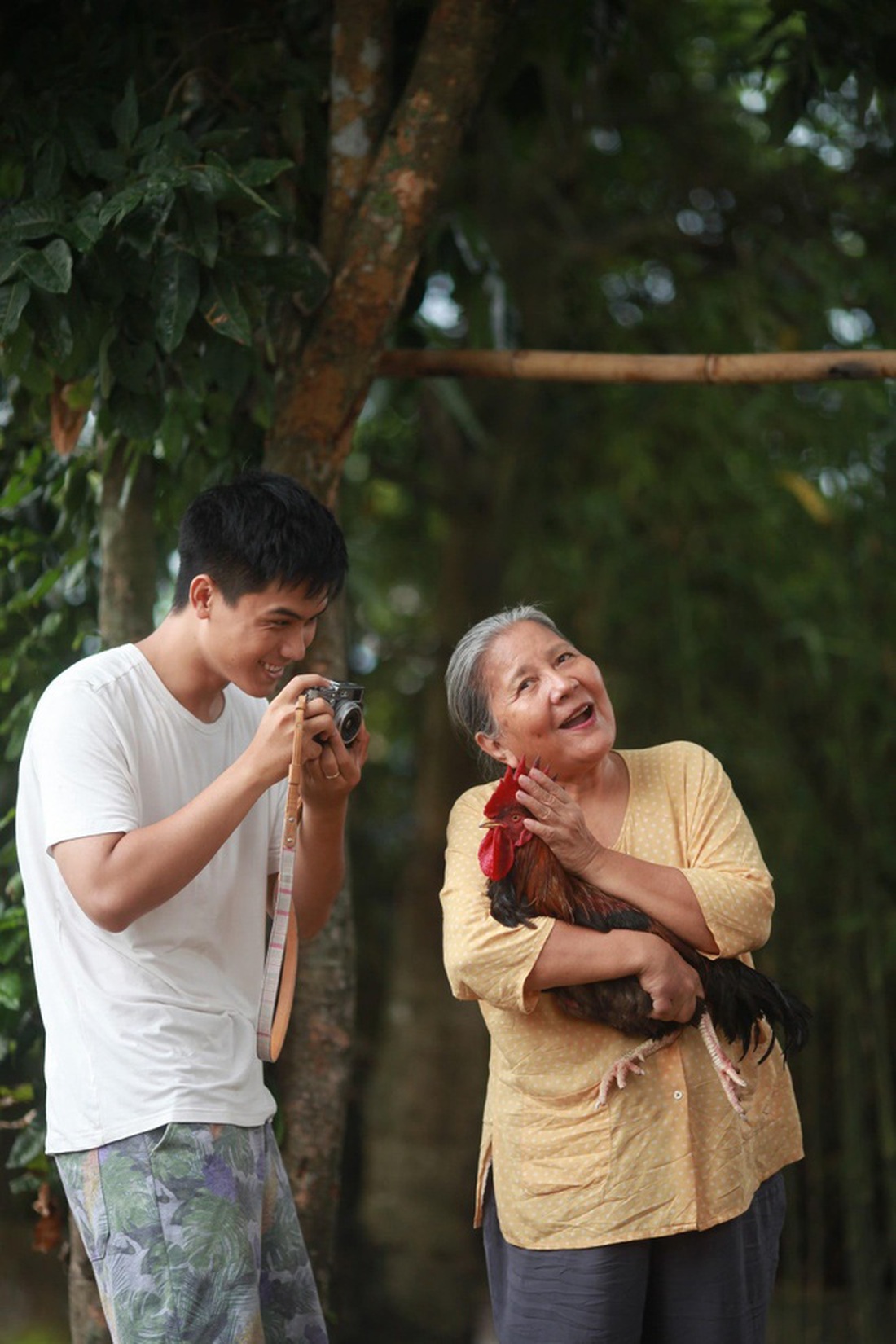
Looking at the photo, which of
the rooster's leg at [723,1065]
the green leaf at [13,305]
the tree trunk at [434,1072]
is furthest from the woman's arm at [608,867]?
the tree trunk at [434,1072]

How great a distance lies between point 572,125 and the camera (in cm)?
432

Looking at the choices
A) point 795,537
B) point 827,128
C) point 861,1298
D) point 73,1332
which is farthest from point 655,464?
point 73,1332

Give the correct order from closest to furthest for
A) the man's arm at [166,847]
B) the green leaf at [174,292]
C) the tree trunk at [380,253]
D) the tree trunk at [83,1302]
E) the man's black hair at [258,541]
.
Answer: the man's arm at [166,847], the man's black hair at [258,541], the green leaf at [174,292], the tree trunk at [83,1302], the tree trunk at [380,253]

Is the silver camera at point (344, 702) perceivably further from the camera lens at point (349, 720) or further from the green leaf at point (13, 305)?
the green leaf at point (13, 305)

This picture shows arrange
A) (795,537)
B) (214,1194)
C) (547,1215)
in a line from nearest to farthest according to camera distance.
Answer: (214,1194), (547,1215), (795,537)

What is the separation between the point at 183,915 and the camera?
1.69 meters

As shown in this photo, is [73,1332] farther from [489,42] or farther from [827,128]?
[827,128]

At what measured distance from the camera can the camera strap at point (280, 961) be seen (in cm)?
174

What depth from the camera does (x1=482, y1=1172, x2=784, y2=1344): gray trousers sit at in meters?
1.74

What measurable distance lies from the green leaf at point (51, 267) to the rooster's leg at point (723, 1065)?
1.31 meters

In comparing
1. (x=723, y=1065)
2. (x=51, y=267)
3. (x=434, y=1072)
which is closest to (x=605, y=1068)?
(x=723, y=1065)

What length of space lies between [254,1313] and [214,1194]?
0.49 feet

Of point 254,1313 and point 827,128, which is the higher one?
point 827,128

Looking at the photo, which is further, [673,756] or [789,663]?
[789,663]
